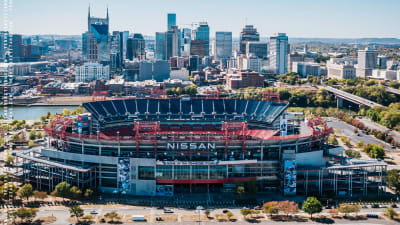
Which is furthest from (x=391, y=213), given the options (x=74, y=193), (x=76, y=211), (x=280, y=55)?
(x=280, y=55)

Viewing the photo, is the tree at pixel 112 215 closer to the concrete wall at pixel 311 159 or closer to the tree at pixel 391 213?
the concrete wall at pixel 311 159

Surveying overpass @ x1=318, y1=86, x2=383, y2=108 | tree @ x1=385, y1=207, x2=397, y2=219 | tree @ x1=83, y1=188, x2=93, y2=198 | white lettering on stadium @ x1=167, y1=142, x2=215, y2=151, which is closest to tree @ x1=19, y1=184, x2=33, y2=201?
tree @ x1=83, y1=188, x2=93, y2=198

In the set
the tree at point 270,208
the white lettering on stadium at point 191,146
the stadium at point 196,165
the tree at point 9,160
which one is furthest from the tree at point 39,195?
the tree at point 270,208

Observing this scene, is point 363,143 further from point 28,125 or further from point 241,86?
A: point 241,86

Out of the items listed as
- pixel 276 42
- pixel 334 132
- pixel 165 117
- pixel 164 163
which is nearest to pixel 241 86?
pixel 276 42

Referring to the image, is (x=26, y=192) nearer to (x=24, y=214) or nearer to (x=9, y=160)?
(x=24, y=214)

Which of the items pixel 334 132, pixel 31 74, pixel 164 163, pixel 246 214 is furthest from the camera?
pixel 31 74
